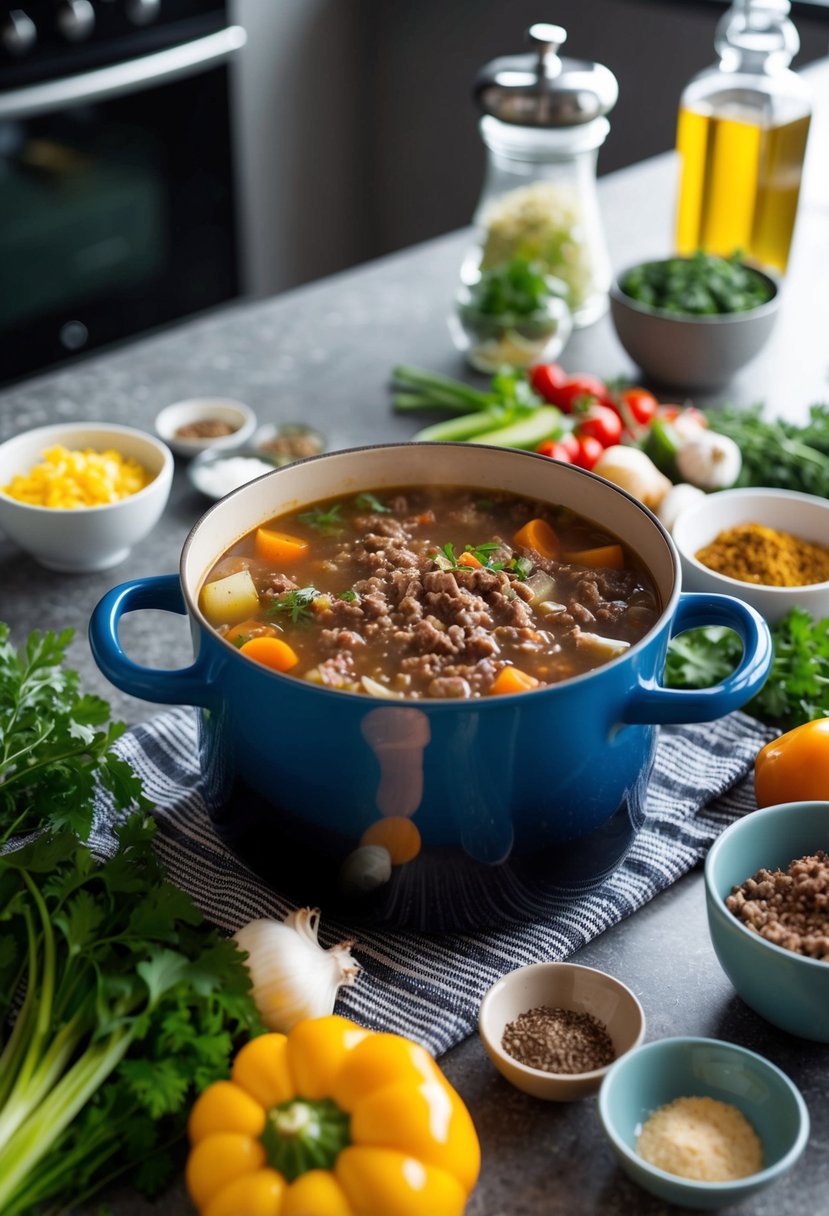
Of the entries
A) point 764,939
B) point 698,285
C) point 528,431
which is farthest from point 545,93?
point 764,939

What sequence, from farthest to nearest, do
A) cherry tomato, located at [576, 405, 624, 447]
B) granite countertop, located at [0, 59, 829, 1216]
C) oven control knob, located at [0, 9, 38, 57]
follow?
1. oven control knob, located at [0, 9, 38, 57]
2. cherry tomato, located at [576, 405, 624, 447]
3. granite countertop, located at [0, 59, 829, 1216]

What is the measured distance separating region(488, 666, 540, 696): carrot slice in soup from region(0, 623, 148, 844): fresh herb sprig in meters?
0.40

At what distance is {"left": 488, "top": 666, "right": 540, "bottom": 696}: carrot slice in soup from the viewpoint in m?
1.33

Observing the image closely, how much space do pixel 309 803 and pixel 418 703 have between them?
19 cm

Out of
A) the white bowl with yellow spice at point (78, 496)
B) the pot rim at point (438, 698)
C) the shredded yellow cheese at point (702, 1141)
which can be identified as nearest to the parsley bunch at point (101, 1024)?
the pot rim at point (438, 698)

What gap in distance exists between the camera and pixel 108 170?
4406mm

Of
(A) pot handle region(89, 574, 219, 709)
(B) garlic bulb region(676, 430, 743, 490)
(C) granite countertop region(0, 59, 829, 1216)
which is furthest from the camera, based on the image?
(B) garlic bulb region(676, 430, 743, 490)

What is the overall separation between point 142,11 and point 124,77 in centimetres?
23

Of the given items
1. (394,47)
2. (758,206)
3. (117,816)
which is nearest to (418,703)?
(117,816)

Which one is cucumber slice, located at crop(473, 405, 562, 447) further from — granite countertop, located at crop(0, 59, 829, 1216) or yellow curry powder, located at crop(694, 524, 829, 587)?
yellow curry powder, located at crop(694, 524, 829, 587)

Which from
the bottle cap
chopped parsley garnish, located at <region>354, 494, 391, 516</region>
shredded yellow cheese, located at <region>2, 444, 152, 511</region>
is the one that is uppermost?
the bottle cap

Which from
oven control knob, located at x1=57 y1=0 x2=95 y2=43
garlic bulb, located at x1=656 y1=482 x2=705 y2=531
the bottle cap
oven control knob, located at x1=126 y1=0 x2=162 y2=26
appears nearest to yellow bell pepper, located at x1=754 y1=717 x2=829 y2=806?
garlic bulb, located at x1=656 y1=482 x2=705 y2=531

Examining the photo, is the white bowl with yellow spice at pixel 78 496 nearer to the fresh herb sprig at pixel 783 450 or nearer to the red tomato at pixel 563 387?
the red tomato at pixel 563 387

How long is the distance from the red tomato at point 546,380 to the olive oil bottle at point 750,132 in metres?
0.52
